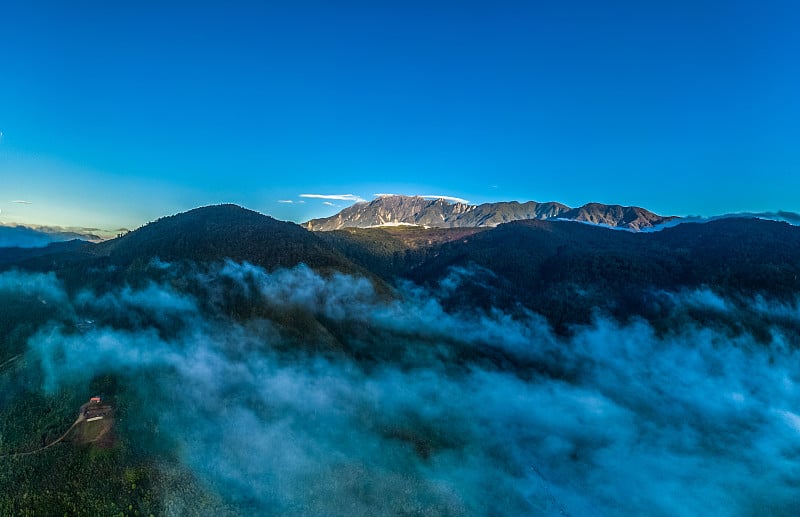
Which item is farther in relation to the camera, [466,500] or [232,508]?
[466,500]

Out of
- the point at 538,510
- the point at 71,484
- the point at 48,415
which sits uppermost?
Result: the point at 48,415

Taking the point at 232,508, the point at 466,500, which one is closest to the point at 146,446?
the point at 232,508

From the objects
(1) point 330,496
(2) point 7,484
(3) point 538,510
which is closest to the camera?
(2) point 7,484

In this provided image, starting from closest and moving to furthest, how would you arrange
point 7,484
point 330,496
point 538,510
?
point 7,484 → point 330,496 → point 538,510

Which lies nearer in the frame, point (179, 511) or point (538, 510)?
point (179, 511)

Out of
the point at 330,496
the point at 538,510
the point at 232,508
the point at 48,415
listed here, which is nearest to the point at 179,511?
the point at 232,508

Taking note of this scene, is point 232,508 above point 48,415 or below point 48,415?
below

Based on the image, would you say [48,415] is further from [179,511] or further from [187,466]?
[179,511]

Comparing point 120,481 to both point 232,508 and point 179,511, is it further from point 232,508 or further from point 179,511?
point 232,508

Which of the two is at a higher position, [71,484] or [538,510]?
[71,484]
